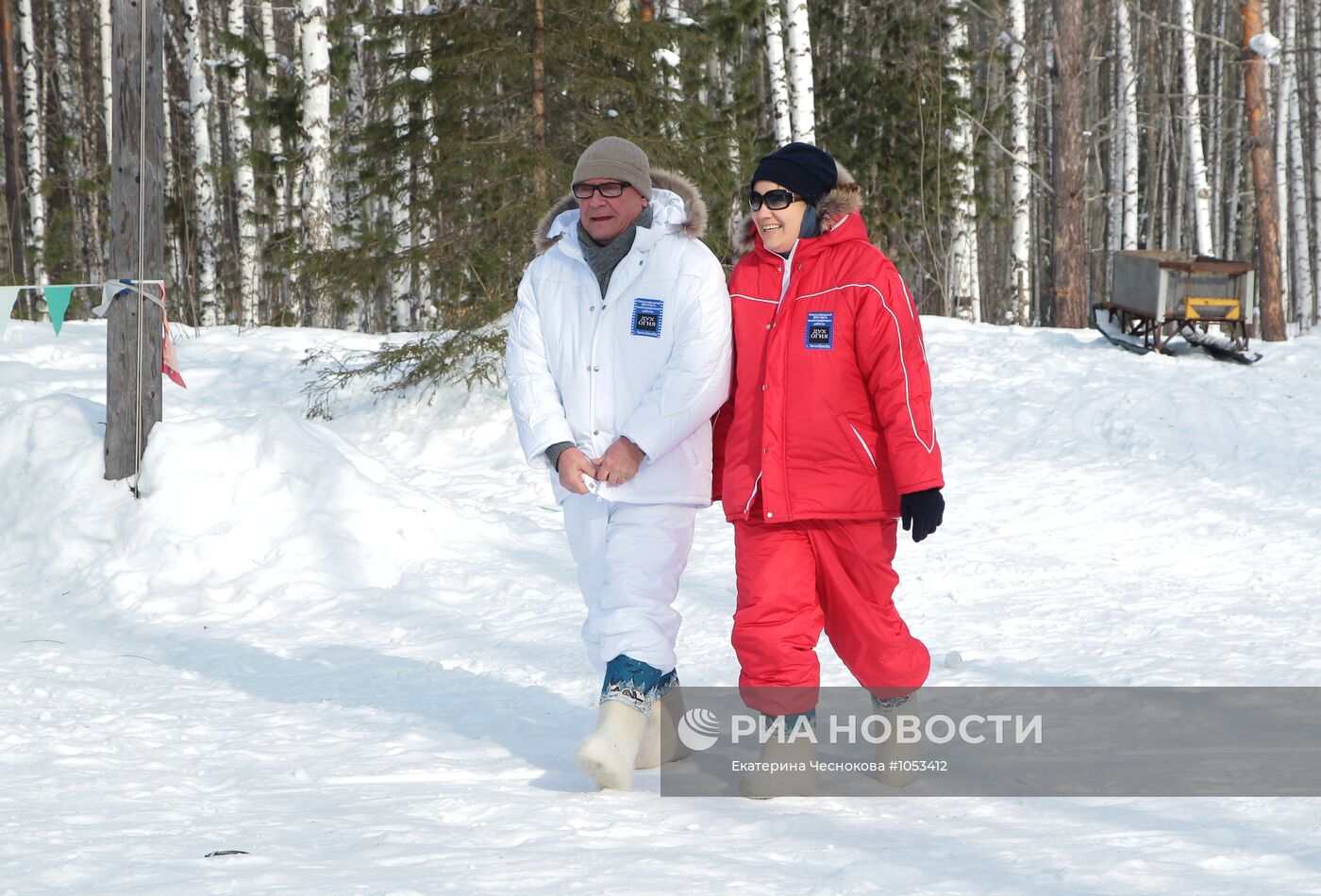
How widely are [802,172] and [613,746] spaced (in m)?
1.62

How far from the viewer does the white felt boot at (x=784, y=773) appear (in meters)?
3.36

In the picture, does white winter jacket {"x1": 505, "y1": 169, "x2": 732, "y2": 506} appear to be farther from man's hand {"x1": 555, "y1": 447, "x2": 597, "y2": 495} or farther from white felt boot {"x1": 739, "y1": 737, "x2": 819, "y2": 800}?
white felt boot {"x1": 739, "y1": 737, "x2": 819, "y2": 800}

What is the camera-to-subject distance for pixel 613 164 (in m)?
3.54

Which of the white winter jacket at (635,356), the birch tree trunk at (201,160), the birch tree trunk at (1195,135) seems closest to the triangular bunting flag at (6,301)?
the white winter jacket at (635,356)

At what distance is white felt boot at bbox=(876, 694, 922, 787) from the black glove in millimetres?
529

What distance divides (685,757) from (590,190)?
5.57 feet

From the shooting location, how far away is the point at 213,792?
3.40 meters

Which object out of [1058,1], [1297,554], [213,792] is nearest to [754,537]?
[213,792]

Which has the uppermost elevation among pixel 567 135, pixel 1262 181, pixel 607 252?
pixel 1262 181

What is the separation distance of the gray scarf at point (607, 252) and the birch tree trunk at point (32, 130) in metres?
17.2

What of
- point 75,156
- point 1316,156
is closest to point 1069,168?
point 1316,156

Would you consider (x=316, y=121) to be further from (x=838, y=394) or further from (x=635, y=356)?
(x=838, y=394)

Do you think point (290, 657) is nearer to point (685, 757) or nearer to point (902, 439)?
point (685, 757)

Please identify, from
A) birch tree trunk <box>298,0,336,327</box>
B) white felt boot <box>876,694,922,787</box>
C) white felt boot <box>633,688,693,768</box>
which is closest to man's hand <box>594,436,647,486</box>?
white felt boot <box>633,688,693,768</box>
